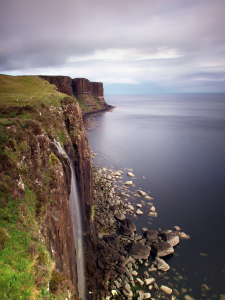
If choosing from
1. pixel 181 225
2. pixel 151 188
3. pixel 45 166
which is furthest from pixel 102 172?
pixel 45 166

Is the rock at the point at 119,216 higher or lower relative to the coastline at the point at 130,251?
higher

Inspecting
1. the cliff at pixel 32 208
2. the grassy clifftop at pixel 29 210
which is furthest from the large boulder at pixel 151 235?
the grassy clifftop at pixel 29 210

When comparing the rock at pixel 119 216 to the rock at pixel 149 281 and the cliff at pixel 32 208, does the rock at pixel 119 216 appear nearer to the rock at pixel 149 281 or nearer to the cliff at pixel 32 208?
the rock at pixel 149 281

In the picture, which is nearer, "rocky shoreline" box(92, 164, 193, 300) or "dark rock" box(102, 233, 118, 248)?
"rocky shoreline" box(92, 164, 193, 300)

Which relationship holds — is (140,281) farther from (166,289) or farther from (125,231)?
(125,231)

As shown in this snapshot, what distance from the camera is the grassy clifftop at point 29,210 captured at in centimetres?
756

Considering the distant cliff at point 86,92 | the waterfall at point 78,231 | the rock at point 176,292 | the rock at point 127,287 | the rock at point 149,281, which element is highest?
the distant cliff at point 86,92

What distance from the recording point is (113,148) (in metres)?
63.8

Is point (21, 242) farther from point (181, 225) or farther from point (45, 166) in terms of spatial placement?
point (181, 225)

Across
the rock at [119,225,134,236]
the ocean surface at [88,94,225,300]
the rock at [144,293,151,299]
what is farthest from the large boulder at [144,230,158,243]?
the rock at [144,293,151,299]

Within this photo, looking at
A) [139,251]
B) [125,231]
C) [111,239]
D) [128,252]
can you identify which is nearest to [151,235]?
[139,251]

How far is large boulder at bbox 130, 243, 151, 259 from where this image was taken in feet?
71.5

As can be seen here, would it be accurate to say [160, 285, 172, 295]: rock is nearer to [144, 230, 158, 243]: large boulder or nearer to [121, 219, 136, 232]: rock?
[144, 230, 158, 243]: large boulder

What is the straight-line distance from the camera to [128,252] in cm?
2220
